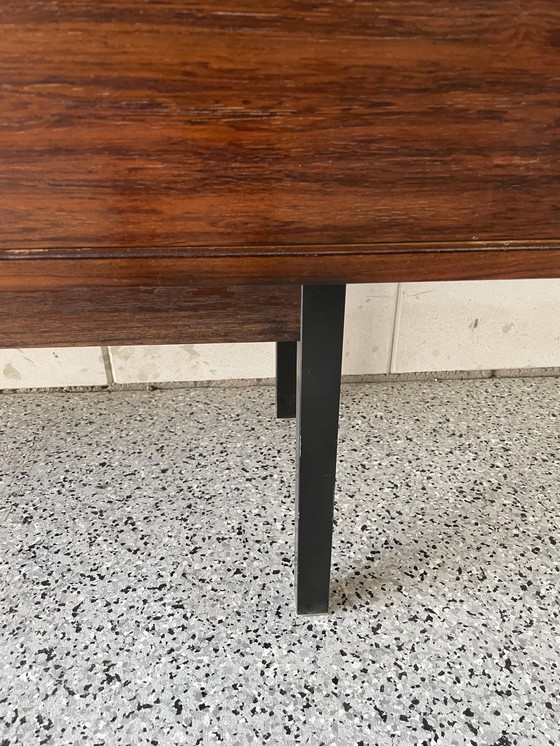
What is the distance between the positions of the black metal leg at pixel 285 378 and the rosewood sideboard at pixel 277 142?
0.76 m

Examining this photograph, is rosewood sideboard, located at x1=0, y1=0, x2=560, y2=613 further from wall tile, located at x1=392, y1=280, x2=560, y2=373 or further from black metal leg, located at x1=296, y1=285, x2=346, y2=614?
wall tile, located at x1=392, y1=280, x2=560, y2=373

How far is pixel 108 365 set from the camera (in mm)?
1680

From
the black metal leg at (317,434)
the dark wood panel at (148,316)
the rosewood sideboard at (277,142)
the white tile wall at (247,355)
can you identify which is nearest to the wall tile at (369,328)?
the white tile wall at (247,355)

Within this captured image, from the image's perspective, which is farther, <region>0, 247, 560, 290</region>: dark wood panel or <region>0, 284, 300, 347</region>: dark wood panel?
<region>0, 284, 300, 347</region>: dark wood panel

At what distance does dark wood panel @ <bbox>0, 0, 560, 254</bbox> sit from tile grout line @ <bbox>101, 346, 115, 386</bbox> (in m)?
1.07

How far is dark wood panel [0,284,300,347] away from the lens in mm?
821

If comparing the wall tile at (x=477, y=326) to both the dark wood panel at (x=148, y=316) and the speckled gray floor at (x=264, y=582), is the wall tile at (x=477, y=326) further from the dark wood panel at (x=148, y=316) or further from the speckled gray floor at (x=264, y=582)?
the dark wood panel at (x=148, y=316)

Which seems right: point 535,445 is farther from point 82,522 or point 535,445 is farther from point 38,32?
point 38,32

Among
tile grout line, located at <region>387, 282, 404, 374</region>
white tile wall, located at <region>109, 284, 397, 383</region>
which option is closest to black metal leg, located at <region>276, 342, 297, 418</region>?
white tile wall, located at <region>109, 284, 397, 383</region>

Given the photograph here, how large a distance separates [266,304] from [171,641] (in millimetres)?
552

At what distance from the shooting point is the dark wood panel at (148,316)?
821 mm

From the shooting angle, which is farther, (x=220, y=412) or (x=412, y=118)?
(x=220, y=412)

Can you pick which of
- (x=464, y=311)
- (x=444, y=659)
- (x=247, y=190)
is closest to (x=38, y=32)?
(x=247, y=190)

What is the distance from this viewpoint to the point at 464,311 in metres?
1.71
